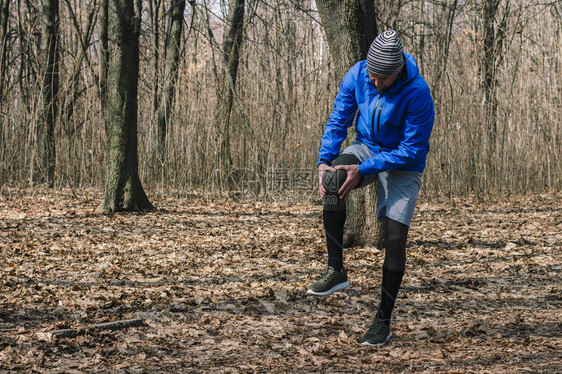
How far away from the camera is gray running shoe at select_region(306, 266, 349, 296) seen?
143 inches

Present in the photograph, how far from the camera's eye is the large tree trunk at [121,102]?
26.8 feet

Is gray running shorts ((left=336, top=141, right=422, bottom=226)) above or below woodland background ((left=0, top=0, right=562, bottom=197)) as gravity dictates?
below

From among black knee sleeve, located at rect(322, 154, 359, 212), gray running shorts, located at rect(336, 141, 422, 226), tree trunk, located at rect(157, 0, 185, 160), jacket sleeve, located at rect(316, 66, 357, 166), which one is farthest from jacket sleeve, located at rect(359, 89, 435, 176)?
tree trunk, located at rect(157, 0, 185, 160)

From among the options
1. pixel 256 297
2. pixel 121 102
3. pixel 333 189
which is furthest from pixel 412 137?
pixel 121 102

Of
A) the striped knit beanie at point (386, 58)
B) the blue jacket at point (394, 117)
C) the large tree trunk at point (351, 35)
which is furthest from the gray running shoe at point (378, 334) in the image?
the large tree trunk at point (351, 35)

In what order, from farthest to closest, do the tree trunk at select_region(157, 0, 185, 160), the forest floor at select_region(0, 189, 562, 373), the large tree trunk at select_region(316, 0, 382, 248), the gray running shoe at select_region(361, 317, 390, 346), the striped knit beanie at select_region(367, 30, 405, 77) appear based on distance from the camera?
the tree trunk at select_region(157, 0, 185, 160)
the large tree trunk at select_region(316, 0, 382, 248)
the gray running shoe at select_region(361, 317, 390, 346)
the forest floor at select_region(0, 189, 562, 373)
the striped knit beanie at select_region(367, 30, 405, 77)

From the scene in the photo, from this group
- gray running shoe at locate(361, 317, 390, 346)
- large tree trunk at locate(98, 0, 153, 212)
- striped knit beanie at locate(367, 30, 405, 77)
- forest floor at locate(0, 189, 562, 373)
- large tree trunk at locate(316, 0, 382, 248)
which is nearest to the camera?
striped knit beanie at locate(367, 30, 405, 77)

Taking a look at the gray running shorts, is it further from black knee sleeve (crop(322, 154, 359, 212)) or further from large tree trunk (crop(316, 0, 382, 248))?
large tree trunk (crop(316, 0, 382, 248))

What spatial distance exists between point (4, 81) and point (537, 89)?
932 cm

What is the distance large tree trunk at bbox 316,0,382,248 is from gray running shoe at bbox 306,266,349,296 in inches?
91.0

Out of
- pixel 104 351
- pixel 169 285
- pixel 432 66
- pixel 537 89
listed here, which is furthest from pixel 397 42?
pixel 537 89

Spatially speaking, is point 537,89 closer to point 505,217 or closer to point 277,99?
point 505,217

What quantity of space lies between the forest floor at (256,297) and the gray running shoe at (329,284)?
27cm

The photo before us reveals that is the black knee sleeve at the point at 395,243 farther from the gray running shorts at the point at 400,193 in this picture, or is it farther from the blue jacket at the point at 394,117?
the blue jacket at the point at 394,117
